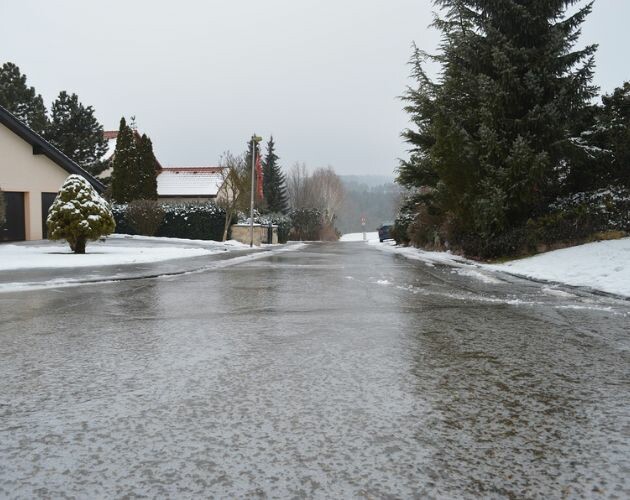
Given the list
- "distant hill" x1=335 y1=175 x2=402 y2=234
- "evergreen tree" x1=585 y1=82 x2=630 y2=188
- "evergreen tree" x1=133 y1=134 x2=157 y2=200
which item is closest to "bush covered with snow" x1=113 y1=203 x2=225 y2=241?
"evergreen tree" x1=133 y1=134 x2=157 y2=200

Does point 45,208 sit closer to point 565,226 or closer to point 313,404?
point 565,226

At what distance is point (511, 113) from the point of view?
19.4m

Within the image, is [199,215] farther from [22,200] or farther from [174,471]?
[174,471]

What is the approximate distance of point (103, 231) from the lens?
20.4 meters

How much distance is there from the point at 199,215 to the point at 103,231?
1546cm

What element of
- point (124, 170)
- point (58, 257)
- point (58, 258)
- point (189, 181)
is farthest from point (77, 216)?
point (189, 181)

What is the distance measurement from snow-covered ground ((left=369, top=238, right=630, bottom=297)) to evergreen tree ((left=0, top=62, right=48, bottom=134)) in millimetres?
40216

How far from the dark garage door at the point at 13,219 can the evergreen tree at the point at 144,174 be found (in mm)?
11939

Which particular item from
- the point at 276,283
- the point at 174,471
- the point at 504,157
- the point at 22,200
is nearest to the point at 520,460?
the point at 174,471

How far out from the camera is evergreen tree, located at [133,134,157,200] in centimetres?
3819

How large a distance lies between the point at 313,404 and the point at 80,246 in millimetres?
19051

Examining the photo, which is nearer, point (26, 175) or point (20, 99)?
point (26, 175)

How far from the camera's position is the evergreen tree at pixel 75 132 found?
42375 millimetres

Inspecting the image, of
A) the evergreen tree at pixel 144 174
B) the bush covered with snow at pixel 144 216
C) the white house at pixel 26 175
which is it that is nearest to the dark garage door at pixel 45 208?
the white house at pixel 26 175
